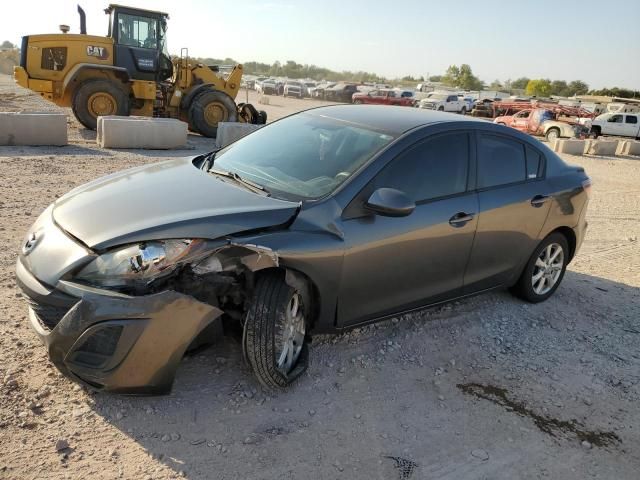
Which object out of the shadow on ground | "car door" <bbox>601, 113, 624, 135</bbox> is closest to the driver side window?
the shadow on ground

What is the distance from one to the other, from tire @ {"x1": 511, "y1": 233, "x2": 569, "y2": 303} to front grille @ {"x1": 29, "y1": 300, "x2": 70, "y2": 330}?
370 cm

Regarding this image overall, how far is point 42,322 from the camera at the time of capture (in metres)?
2.80

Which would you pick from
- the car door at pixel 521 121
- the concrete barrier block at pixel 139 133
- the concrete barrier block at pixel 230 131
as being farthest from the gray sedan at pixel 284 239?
the car door at pixel 521 121

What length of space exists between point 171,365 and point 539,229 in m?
3.29

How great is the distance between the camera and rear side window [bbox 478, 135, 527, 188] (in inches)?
163

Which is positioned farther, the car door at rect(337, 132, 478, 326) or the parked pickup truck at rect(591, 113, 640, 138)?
the parked pickup truck at rect(591, 113, 640, 138)

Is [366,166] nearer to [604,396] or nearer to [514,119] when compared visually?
[604,396]

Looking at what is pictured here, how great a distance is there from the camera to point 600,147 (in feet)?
65.4

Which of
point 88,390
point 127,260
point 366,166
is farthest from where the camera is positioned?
point 366,166

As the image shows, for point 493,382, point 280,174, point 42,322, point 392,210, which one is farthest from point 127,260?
point 493,382

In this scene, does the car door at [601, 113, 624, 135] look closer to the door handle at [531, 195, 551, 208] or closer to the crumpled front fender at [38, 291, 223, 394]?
the door handle at [531, 195, 551, 208]

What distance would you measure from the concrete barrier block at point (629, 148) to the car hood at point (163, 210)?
21.6 metres

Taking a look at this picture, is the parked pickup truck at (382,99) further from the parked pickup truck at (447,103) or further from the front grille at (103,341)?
the front grille at (103,341)

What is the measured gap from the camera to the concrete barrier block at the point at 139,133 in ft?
36.9
